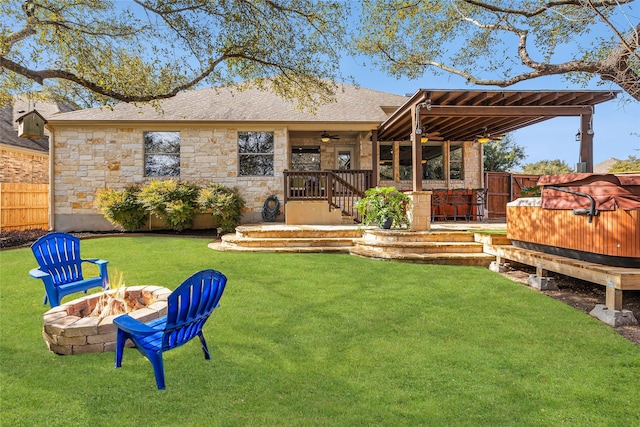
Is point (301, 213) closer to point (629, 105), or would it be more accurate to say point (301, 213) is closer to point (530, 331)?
point (530, 331)

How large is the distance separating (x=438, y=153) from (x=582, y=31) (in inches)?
219

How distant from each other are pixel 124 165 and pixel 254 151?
4304 mm

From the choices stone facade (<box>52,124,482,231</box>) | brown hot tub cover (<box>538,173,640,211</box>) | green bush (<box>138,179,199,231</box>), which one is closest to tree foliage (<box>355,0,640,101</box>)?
brown hot tub cover (<box>538,173,640,211</box>)

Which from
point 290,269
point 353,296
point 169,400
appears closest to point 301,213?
point 290,269

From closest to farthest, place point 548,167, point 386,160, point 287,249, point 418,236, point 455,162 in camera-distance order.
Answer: point 418,236 → point 287,249 → point 386,160 → point 455,162 → point 548,167

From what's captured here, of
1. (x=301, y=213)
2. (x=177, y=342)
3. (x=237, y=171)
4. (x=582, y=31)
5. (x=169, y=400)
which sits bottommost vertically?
(x=169, y=400)

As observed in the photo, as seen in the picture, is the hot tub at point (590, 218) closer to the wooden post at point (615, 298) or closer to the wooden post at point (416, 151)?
the wooden post at point (615, 298)

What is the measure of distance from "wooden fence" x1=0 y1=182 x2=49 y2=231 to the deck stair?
11.6 meters

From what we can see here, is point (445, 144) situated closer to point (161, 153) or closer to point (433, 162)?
point (433, 162)

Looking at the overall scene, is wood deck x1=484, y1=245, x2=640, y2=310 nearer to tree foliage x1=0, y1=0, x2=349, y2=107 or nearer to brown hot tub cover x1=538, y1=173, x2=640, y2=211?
brown hot tub cover x1=538, y1=173, x2=640, y2=211

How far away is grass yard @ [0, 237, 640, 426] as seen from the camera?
198 cm

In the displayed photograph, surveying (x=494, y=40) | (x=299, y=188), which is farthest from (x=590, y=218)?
(x=494, y=40)

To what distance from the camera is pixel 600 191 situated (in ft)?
12.8

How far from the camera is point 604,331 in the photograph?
324cm
